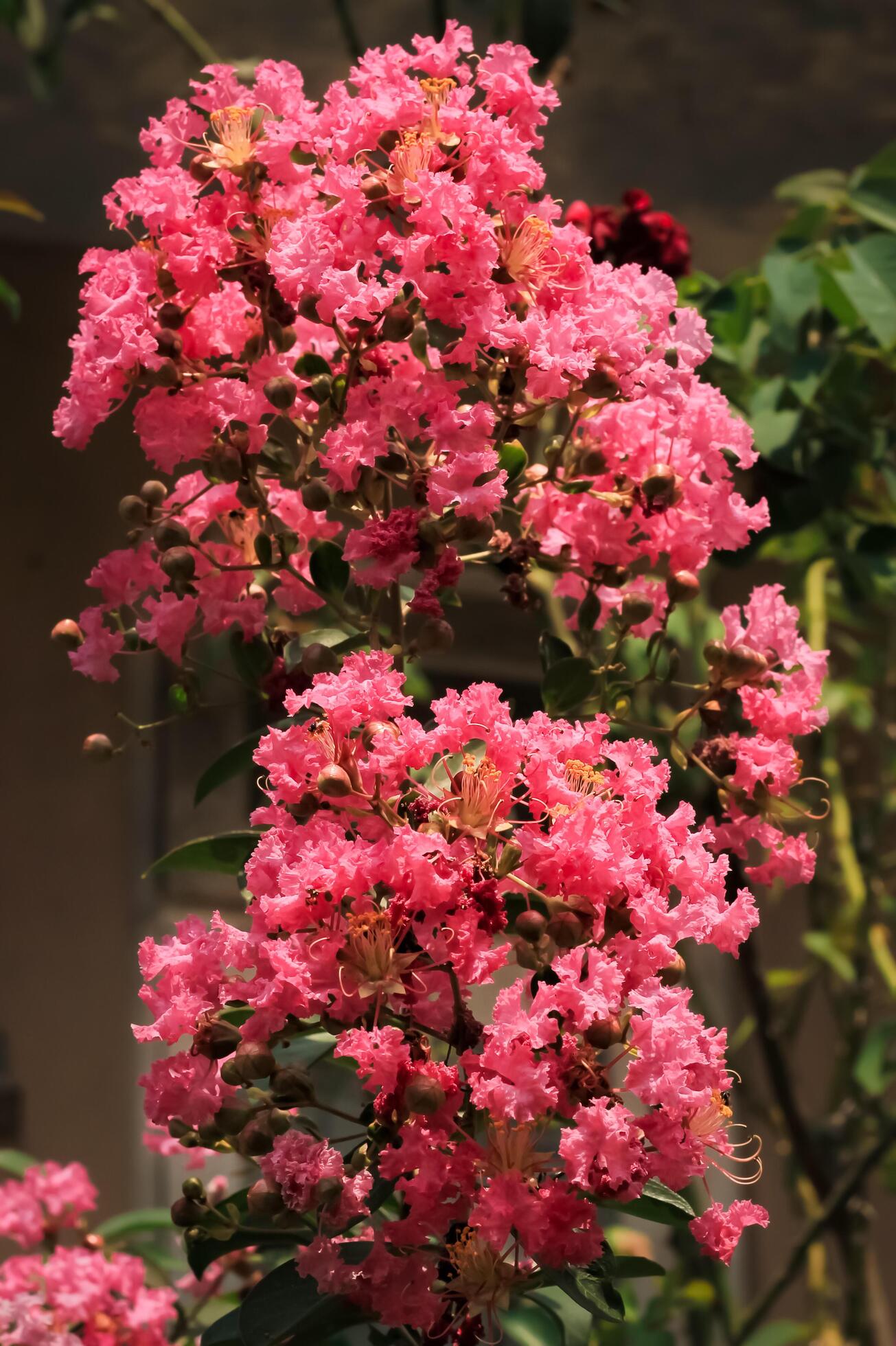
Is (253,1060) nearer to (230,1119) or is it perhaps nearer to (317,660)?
(230,1119)

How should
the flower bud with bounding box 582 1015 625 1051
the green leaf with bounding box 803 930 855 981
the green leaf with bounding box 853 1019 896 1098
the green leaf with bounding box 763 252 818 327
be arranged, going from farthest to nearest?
the green leaf with bounding box 803 930 855 981 → the green leaf with bounding box 853 1019 896 1098 → the green leaf with bounding box 763 252 818 327 → the flower bud with bounding box 582 1015 625 1051

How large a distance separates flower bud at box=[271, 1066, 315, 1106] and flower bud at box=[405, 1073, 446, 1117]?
69mm

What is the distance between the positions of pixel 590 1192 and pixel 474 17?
150 cm

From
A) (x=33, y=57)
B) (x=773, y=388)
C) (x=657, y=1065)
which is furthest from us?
(x=33, y=57)

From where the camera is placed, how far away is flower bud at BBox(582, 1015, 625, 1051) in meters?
0.55

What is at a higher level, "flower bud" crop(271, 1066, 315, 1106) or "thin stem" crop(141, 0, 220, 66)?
"thin stem" crop(141, 0, 220, 66)

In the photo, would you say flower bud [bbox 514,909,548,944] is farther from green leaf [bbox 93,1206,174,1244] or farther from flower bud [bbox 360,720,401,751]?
green leaf [bbox 93,1206,174,1244]

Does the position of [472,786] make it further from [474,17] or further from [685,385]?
[474,17]

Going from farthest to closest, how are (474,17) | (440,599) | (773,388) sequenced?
(474,17), (773,388), (440,599)

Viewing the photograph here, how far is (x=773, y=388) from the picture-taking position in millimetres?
1135

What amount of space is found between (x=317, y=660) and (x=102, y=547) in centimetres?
168

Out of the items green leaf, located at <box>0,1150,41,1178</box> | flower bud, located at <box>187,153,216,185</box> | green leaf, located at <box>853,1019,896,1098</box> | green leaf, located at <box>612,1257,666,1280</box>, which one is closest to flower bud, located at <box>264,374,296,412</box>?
flower bud, located at <box>187,153,216,185</box>

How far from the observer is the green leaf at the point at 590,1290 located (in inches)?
22.5

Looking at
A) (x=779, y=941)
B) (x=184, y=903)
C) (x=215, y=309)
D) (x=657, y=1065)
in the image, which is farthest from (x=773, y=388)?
(x=779, y=941)
